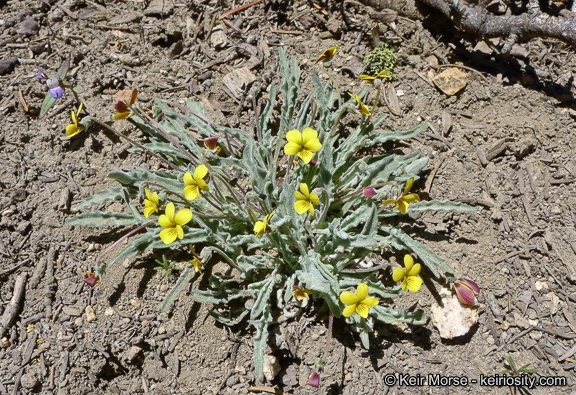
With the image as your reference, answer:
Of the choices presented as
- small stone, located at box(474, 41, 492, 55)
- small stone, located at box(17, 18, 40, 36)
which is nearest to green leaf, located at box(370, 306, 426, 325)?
small stone, located at box(474, 41, 492, 55)

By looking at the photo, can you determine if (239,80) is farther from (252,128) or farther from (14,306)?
(14,306)

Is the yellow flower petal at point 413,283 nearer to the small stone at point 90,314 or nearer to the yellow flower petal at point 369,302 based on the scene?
the yellow flower petal at point 369,302

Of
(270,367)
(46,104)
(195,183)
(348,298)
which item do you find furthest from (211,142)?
(46,104)

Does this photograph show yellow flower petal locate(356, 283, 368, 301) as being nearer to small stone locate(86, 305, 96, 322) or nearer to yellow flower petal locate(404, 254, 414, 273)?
yellow flower petal locate(404, 254, 414, 273)

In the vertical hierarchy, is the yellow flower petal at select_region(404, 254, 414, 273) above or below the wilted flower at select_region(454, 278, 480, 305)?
above

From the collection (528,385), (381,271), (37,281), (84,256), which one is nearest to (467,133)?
(381,271)

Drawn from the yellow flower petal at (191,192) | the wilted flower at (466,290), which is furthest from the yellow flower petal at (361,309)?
the yellow flower petal at (191,192)

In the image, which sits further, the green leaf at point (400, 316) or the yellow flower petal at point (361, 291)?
the green leaf at point (400, 316)
